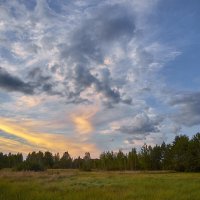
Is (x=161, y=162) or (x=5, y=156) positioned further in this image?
(x=5, y=156)

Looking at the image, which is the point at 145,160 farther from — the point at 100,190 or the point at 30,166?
the point at 100,190

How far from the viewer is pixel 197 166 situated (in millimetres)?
93562

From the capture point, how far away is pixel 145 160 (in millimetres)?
129000

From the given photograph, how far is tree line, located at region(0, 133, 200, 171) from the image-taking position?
94.4m

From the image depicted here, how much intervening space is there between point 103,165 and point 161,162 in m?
37.5

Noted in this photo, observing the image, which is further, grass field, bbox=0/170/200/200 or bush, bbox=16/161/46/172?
bush, bbox=16/161/46/172

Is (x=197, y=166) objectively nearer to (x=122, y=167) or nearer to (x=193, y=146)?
(x=193, y=146)

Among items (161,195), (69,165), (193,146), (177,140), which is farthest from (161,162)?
(161,195)

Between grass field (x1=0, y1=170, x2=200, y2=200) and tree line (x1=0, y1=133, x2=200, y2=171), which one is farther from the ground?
tree line (x1=0, y1=133, x2=200, y2=171)

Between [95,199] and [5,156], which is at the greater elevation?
[5,156]

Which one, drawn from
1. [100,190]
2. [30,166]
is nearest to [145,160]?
[30,166]

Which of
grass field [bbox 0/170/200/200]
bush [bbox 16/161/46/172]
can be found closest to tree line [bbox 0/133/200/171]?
bush [bbox 16/161/46/172]

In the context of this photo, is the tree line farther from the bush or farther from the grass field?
the grass field

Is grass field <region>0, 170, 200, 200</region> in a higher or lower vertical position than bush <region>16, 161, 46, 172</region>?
lower
